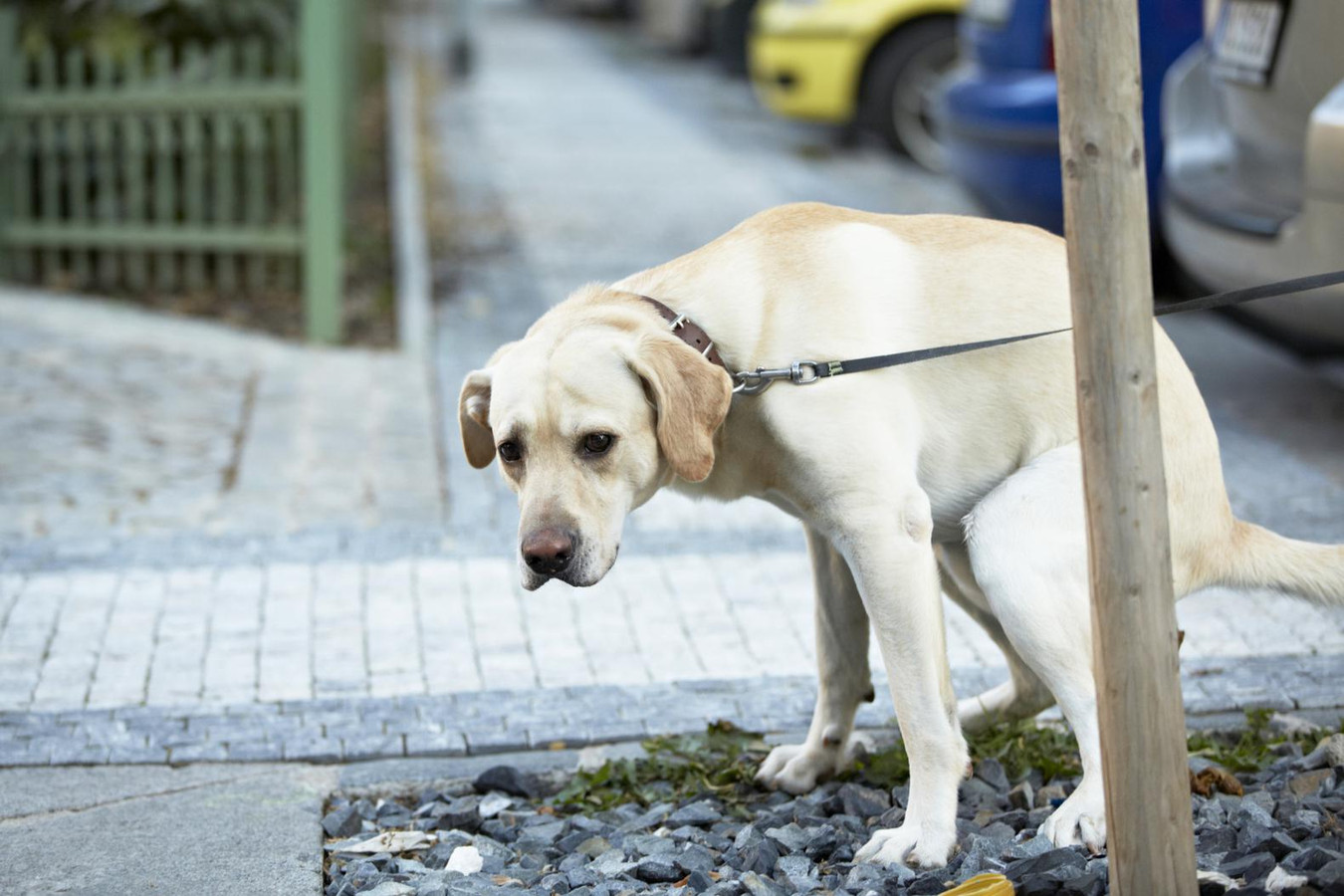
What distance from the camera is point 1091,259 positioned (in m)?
2.44

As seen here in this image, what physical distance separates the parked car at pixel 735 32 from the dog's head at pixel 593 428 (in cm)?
1450

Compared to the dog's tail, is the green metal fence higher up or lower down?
lower down

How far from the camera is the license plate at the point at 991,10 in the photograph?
778 centimetres

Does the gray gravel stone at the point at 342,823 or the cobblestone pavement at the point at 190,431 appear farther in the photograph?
the cobblestone pavement at the point at 190,431

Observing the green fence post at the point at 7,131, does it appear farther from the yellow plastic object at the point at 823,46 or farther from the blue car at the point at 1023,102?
the yellow plastic object at the point at 823,46

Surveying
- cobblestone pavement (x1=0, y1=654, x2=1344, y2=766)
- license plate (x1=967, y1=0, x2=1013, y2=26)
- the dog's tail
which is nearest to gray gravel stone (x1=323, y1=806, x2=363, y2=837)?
cobblestone pavement (x1=0, y1=654, x2=1344, y2=766)

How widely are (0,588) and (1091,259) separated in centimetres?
374

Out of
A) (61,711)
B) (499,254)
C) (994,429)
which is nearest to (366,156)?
(499,254)

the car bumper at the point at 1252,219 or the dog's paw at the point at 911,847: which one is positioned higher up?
the car bumper at the point at 1252,219

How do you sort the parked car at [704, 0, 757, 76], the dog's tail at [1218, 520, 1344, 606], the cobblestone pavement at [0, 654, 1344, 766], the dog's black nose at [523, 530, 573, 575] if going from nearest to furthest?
the dog's black nose at [523, 530, 573, 575] < the dog's tail at [1218, 520, 1344, 606] < the cobblestone pavement at [0, 654, 1344, 766] < the parked car at [704, 0, 757, 76]

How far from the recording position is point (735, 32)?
56.6 ft

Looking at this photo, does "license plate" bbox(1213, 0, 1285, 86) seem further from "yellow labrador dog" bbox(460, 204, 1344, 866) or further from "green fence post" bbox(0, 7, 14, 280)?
"green fence post" bbox(0, 7, 14, 280)

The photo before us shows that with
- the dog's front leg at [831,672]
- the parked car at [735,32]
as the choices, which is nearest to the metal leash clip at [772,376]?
the dog's front leg at [831,672]

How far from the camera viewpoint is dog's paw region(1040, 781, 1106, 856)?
10.1 feet
